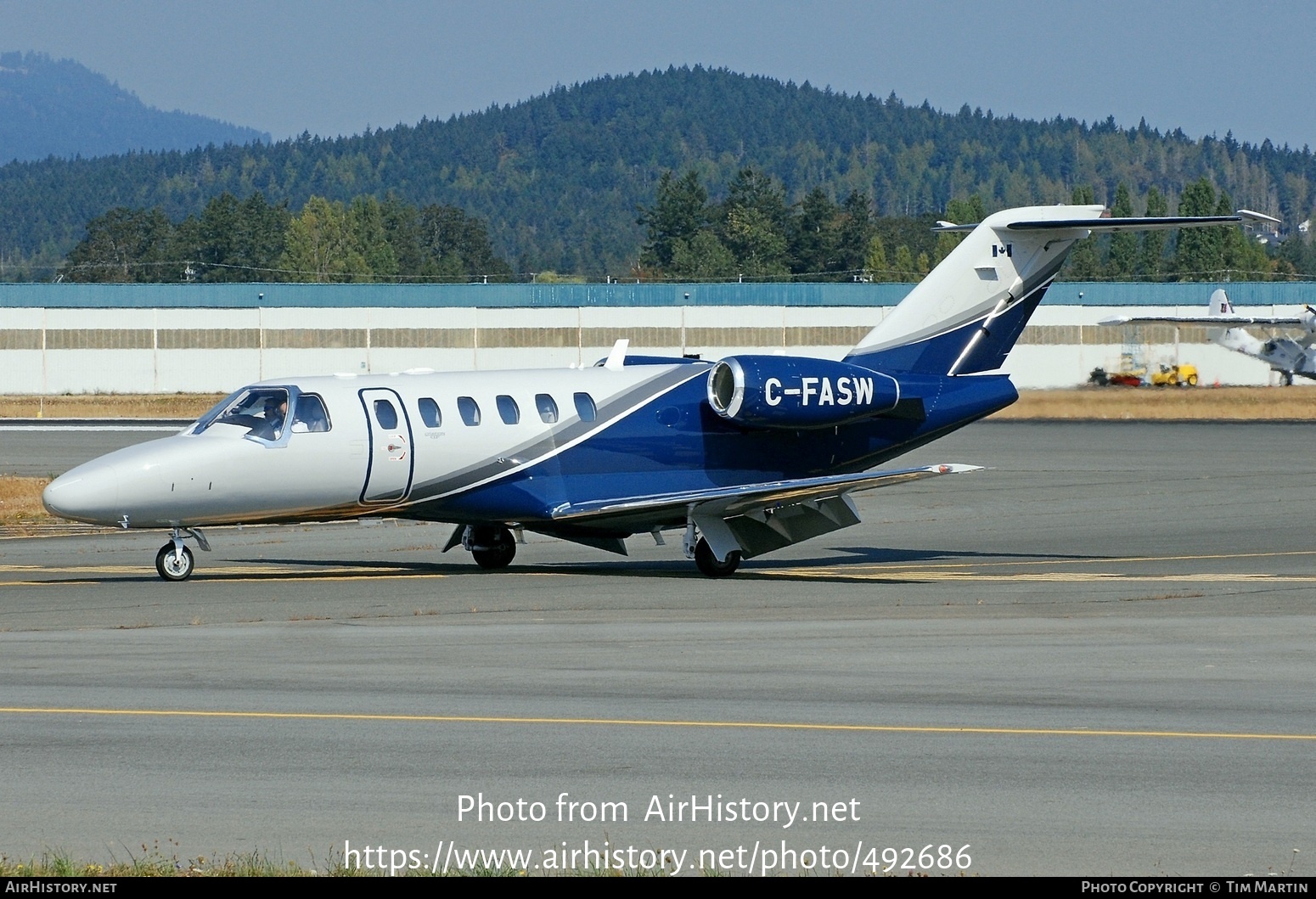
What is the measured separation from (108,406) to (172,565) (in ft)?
186

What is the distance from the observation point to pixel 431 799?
30.8ft

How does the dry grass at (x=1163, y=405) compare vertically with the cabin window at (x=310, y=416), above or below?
below

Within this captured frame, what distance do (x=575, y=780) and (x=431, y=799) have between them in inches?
36.9

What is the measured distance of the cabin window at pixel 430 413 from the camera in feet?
71.2

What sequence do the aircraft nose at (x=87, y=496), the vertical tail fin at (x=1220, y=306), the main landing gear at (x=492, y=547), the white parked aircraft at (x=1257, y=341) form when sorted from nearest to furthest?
the aircraft nose at (x=87, y=496)
the main landing gear at (x=492, y=547)
the white parked aircraft at (x=1257, y=341)
the vertical tail fin at (x=1220, y=306)

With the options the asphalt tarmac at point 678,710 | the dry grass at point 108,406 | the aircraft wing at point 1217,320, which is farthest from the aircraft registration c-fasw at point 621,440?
the aircraft wing at point 1217,320

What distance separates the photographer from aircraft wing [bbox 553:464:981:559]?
21234mm

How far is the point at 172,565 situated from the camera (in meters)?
21.0

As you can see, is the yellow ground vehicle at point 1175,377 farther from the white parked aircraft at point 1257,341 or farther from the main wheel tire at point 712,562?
the main wheel tire at point 712,562

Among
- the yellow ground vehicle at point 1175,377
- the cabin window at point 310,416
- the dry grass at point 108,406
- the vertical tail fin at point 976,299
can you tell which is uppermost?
the vertical tail fin at point 976,299

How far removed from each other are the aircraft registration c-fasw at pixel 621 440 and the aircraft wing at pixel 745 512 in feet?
0.10

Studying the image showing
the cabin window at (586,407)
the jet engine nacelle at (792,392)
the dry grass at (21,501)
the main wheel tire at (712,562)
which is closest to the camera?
the main wheel tire at (712,562)
